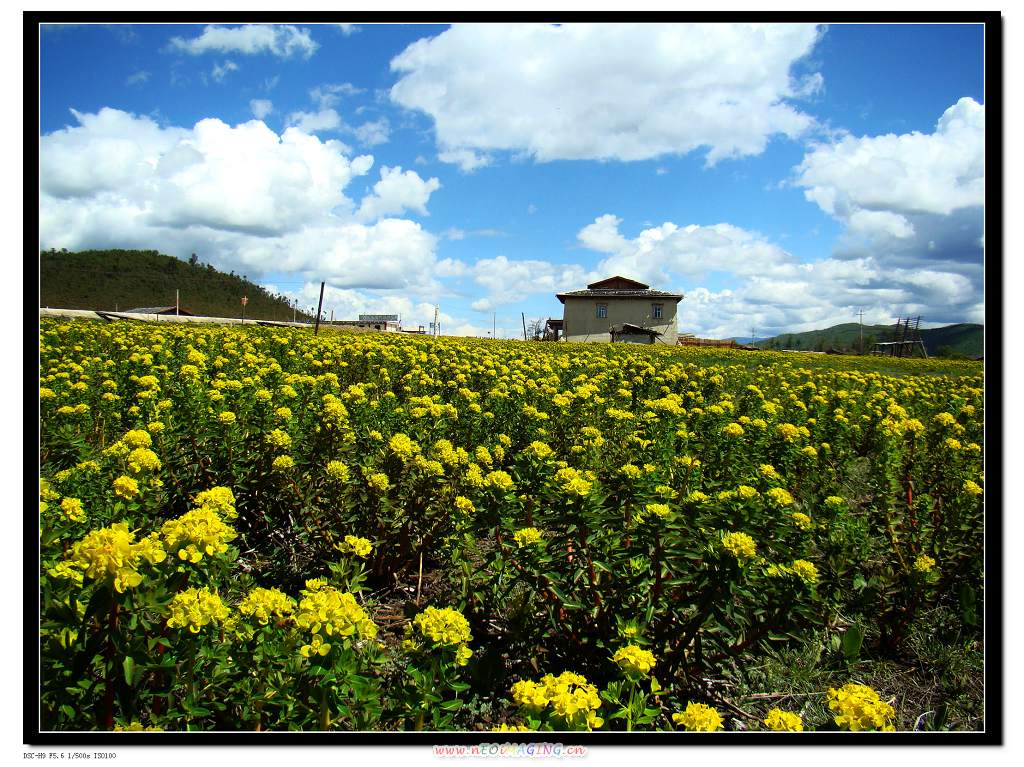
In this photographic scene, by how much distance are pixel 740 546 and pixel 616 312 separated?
1648 inches

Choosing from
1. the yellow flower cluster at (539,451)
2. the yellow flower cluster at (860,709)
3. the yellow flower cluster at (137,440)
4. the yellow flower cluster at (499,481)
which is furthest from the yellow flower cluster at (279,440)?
the yellow flower cluster at (860,709)

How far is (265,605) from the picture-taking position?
1.70 metres

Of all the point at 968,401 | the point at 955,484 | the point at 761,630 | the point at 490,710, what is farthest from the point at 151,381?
the point at 968,401

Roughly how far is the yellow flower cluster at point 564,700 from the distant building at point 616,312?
4097 cm

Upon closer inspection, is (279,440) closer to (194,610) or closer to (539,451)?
(539,451)

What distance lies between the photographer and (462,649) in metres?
1.68

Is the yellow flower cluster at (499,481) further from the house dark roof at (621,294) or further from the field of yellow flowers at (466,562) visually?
the house dark roof at (621,294)

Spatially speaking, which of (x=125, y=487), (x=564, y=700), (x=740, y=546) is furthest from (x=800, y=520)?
(x=125, y=487)

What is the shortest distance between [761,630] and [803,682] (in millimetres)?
711

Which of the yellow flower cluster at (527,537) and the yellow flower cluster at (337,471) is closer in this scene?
the yellow flower cluster at (527,537)

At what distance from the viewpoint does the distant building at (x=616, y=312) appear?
42219 millimetres

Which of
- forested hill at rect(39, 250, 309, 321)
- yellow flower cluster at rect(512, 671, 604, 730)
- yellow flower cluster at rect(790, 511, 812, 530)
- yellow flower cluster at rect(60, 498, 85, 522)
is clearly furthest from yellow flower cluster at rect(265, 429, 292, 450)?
forested hill at rect(39, 250, 309, 321)
